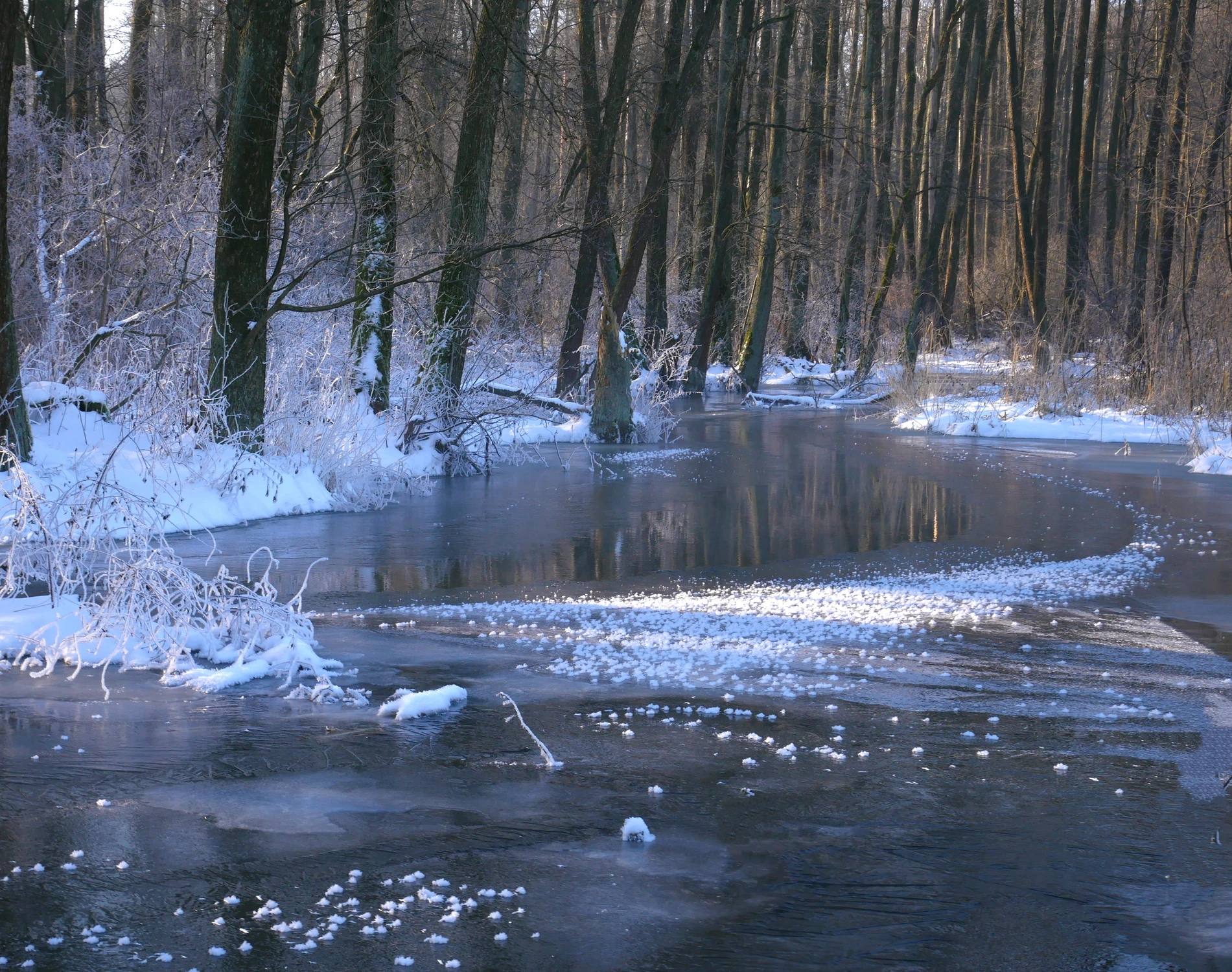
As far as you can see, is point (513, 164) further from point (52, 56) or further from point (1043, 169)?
point (1043, 169)

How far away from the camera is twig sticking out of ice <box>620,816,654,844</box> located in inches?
157

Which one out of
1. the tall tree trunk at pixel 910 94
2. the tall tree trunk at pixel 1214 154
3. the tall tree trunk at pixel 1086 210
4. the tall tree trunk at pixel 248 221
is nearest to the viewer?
the tall tree trunk at pixel 248 221

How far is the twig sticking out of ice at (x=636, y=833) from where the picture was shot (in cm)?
398

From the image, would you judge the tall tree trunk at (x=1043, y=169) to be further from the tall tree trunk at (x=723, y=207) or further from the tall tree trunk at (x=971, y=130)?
Result: the tall tree trunk at (x=723, y=207)

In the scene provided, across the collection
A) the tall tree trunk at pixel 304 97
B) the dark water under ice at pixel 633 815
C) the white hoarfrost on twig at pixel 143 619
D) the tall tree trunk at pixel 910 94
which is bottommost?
the dark water under ice at pixel 633 815

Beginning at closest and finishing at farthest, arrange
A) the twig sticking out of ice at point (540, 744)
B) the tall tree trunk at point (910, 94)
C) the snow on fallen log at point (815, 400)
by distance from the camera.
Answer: the twig sticking out of ice at point (540, 744) → the snow on fallen log at point (815, 400) → the tall tree trunk at point (910, 94)

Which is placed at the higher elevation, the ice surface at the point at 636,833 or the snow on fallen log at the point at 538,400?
the snow on fallen log at the point at 538,400

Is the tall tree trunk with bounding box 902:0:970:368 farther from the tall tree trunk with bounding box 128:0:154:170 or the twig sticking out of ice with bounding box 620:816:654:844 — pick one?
the twig sticking out of ice with bounding box 620:816:654:844

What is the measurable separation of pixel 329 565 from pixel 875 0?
25.5m

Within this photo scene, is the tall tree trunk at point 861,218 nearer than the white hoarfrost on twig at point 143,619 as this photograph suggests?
No

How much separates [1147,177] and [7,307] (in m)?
21.8

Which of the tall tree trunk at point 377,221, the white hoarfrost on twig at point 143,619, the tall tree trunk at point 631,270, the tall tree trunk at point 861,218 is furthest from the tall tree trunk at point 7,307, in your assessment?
the tall tree trunk at point 861,218

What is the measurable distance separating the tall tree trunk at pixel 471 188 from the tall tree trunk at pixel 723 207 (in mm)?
10425

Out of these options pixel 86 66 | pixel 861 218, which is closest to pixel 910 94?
pixel 861 218
